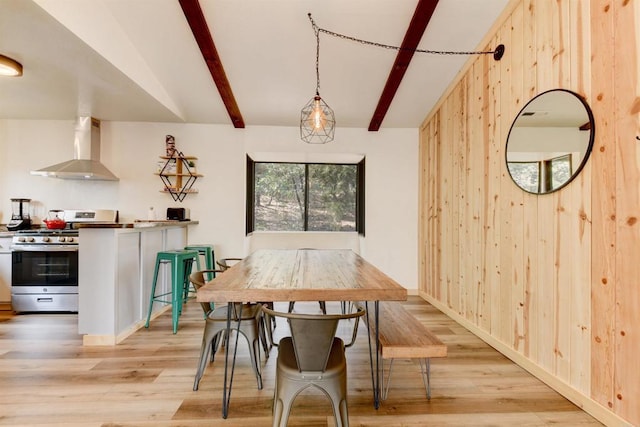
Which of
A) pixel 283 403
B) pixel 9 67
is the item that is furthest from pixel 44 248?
pixel 283 403

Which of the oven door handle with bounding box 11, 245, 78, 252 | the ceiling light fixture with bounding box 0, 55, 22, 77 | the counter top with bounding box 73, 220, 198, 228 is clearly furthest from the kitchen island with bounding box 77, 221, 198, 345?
the ceiling light fixture with bounding box 0, 55, 22, 77

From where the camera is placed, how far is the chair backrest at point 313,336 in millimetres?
1289

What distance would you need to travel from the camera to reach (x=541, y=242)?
7.13ft

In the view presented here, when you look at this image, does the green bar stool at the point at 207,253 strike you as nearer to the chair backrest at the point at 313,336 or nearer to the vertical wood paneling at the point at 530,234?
the chair backrest at the point at 313,336

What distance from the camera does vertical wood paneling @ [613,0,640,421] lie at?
1.54m

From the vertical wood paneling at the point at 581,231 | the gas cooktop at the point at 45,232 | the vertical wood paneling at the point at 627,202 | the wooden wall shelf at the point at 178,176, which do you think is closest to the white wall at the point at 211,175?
the wooden wall shelf at the point at 178,176

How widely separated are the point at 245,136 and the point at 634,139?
4.00m

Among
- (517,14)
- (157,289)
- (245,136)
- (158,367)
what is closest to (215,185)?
(245,136)

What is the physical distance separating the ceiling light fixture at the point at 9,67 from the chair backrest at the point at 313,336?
3.14 m

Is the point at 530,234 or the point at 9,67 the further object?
the point at 9,67

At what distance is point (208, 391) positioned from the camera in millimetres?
1981

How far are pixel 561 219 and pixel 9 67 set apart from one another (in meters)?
4.39

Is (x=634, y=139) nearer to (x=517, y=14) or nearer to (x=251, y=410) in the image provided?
(x=517, y=14)

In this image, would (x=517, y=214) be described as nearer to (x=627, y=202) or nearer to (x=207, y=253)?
(x=627, y=202)
